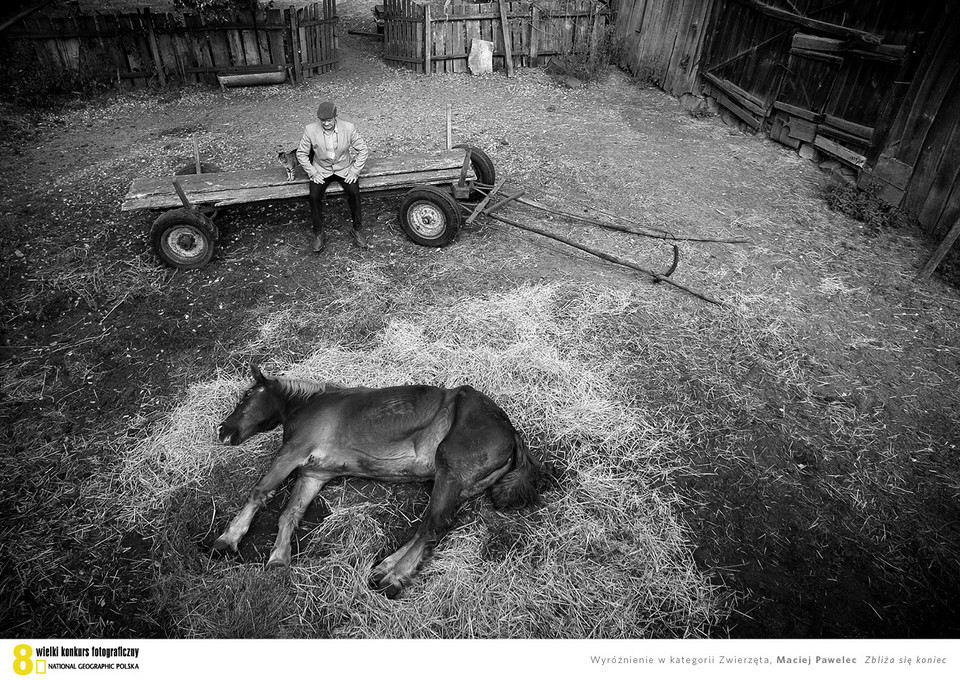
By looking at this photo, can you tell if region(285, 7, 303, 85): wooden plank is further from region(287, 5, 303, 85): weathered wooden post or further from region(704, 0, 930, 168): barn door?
region(704, 0, 930, 168): barn door

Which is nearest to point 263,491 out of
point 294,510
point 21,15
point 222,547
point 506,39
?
point 294,510

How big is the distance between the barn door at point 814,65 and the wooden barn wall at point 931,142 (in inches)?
14.5

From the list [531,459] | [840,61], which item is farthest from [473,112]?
[531,459]

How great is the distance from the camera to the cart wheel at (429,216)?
277 inches

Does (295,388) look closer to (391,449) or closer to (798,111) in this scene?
(391,449)

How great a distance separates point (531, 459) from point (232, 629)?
235 centimetres

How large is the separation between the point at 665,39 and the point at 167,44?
11229 millimetres

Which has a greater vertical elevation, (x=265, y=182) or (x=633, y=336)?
(x=265, y=182)

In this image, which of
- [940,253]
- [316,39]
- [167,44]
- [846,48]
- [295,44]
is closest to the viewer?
[940,253]

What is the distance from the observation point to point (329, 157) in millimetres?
6770

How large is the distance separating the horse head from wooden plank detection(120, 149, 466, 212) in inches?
142

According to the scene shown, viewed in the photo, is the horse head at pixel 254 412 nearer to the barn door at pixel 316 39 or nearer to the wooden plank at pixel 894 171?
the wooden plank at pixel 894 171

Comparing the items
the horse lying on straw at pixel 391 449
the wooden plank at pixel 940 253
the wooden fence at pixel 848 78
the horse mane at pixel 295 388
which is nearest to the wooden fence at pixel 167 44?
the wooden fence at pixel 848 78

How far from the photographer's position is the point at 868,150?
880 centimetres
